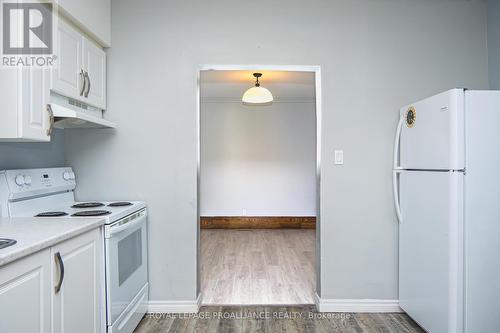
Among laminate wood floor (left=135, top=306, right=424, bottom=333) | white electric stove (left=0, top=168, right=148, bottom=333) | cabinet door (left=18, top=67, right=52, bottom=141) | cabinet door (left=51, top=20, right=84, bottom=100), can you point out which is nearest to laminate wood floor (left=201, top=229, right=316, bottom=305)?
laminate wood floor (left=135, top=306, right=424, bottom=333)

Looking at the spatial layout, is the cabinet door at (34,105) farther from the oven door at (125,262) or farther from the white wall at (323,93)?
the white wall at (323,93)

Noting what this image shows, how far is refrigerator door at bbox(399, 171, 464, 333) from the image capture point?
177 cm

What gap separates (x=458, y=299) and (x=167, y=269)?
6.46 feet

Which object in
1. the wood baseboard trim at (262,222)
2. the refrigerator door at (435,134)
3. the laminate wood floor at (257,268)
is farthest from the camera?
the wood baseboard trim at (262,222)

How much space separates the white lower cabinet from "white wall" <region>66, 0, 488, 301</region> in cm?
Answer: 74

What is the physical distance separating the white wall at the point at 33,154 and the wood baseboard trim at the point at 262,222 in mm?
3513

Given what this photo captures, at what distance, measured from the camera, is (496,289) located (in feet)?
5.84

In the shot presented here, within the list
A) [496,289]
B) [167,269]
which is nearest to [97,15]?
[167,269]

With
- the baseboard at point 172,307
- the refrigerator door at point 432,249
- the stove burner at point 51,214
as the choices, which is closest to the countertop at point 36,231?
the stove burner at point 51,214

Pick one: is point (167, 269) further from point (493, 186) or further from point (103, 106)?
point (493, 186)

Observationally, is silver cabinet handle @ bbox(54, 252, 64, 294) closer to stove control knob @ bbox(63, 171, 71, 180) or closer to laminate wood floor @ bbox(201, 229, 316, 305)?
stove control knob @ bbox(63, 171, 71, 180)

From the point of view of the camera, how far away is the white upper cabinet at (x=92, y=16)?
6.01 feet

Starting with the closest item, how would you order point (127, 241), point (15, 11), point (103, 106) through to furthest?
point (15, 11) < point (127, 241) < point (103, 106)

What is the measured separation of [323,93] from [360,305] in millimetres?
1716
